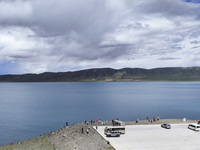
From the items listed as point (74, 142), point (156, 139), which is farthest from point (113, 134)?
point (156, 139)

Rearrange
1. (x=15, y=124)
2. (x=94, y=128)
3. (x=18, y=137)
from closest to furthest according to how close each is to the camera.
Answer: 1. (x=94, y=128)
2. (x=18, y=137)
3. (x=15, y=124)

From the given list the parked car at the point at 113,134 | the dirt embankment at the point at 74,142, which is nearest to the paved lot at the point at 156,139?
the parked car at the point at 113,134

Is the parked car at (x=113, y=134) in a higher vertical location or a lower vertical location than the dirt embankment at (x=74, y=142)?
higher

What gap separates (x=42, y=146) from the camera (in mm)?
44562

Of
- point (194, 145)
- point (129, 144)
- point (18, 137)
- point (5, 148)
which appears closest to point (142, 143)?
point (129, 144)

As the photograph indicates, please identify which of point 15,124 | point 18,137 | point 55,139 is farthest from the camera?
point 15,124

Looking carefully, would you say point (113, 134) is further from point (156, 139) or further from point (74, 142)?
point (156, 139)

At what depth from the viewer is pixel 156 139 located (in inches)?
1725

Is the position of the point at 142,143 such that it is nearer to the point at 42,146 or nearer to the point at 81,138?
the point at 81,138

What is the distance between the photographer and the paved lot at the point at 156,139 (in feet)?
128

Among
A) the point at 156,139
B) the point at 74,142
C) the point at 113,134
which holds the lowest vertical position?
the point at 74,142

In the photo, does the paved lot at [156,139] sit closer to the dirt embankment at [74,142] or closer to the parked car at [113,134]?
the parked car at [113,134]

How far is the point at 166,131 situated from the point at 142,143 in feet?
41.6

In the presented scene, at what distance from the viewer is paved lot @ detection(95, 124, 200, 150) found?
1540 inches
